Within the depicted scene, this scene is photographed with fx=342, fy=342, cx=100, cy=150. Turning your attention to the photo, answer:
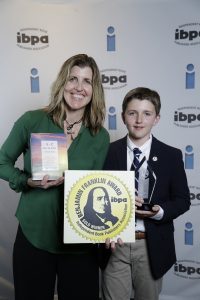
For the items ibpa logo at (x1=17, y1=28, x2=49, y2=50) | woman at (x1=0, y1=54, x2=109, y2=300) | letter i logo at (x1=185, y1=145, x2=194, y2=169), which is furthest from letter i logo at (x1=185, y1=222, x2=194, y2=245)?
ibpa logo at (x1=17, y1=28, x2=49, y2=50)

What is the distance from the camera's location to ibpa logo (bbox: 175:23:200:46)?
7.16 ft

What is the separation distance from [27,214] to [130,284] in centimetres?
57

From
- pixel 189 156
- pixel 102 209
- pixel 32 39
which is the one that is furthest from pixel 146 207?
pixel 32 39

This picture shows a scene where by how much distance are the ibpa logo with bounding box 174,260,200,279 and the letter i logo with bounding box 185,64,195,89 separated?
48.1 inches

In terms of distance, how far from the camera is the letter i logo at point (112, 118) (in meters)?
2.29

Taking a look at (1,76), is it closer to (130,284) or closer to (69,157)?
(69,157)

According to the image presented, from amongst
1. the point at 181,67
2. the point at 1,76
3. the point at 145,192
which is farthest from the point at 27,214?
the point at 181,67

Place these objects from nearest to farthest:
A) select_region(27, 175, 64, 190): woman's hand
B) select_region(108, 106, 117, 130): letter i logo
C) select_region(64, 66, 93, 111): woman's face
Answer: select_region(27, 175, 64, 190): woman's hand
select_region(64, 66, 93, 111): woman's face
select_region(108, 106, 117, 130): letter i logo

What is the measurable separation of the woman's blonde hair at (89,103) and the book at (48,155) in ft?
0.40

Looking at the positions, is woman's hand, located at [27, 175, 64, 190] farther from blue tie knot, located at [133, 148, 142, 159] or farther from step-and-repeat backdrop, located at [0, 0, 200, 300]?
step-and-repeat backdrop, located at [0, 0, 200, 300]

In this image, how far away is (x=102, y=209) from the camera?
1.35 m

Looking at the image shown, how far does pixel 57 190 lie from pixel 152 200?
0.40m

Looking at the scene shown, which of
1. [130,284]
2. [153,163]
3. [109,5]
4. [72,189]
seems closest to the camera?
[72,189]

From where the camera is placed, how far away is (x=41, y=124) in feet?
4.79
